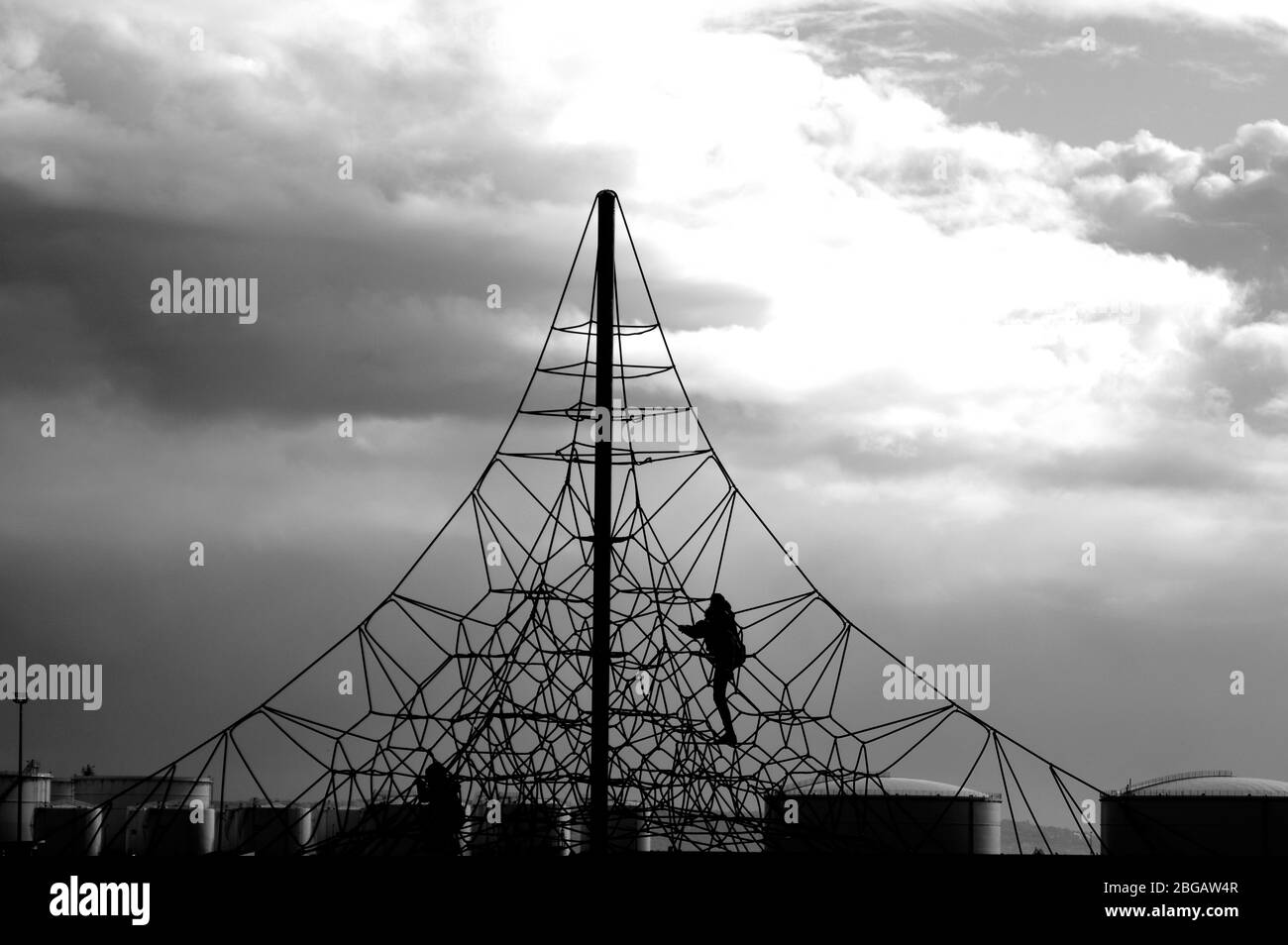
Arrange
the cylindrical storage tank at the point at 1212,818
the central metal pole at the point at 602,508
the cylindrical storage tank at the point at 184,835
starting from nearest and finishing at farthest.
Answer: the central metal pole at the point at 602,508
the cylindrical storage tank at the point at 1212,818
the cylindrical storage tank at the point at 184,835

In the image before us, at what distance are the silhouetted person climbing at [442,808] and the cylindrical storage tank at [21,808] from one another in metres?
43.4

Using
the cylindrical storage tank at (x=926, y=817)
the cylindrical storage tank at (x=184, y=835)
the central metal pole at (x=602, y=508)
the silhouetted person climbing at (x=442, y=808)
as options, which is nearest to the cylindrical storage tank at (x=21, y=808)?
the cylindrical storage tank at (x=184, y=835)

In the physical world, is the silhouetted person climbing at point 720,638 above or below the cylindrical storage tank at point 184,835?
above

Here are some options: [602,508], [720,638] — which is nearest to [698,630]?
[720,638]

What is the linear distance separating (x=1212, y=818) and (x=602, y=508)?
89.4ft

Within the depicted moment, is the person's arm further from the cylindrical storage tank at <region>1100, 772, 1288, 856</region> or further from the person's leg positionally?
the cylindrical storage tank at <region>1100, 772, 1288, 856</region>

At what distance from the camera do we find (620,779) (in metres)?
32.0

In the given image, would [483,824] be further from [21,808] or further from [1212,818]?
[21,808]

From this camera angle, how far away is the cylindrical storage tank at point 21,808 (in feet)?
230

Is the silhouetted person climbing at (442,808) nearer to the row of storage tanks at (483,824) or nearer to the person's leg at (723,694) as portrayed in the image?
the row of storage tanks at (483,824)

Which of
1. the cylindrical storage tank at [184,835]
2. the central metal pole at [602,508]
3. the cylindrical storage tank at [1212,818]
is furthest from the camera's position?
the cylindrical storage tank at [184,835]

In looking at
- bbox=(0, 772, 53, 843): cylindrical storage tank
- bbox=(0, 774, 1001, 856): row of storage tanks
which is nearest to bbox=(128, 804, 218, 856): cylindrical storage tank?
bbox=(0, 774, 1001, 856): row of storage tanks
